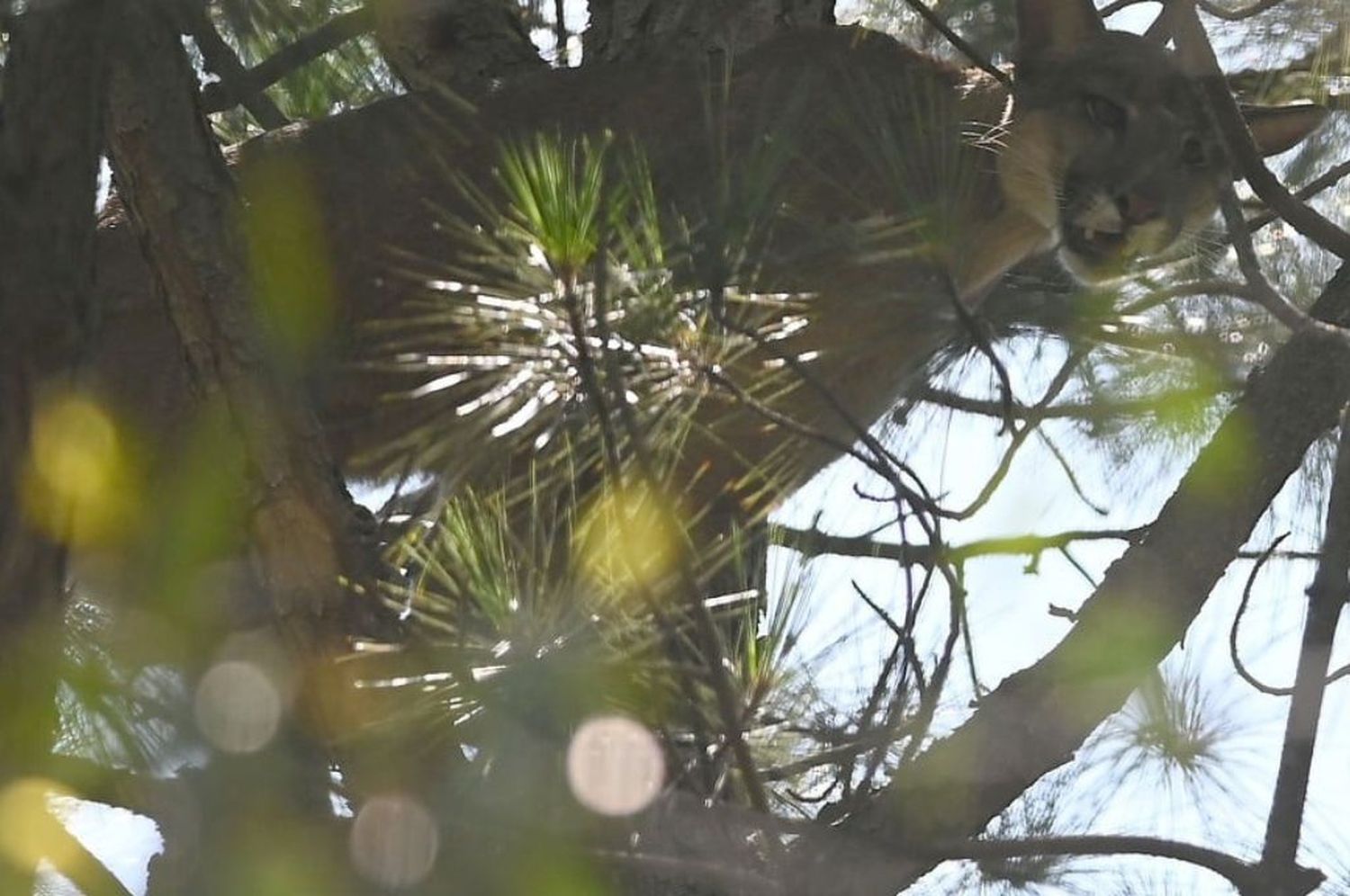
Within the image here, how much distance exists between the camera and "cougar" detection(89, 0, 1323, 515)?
135 inches

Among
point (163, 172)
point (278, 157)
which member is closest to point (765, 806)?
point (163, 172)

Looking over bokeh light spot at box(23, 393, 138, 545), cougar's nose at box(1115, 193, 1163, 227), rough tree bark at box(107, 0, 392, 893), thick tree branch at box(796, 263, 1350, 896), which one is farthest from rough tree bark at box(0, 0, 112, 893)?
cougar's nose at box(1115, 193, 1163, 227)

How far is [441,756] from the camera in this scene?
2271 millimetres

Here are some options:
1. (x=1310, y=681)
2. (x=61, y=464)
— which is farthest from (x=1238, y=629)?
(x=61, y=464)

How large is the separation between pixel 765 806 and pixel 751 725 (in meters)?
0.10

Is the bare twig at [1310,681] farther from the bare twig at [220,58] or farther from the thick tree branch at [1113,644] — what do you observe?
the bare twig at [220,58]

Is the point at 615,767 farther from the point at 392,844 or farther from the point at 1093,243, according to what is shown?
the point at 1093,243

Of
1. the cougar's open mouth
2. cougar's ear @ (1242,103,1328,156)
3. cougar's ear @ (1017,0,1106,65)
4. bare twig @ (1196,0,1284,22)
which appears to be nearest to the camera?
bare twig @ (1196,0,1284,22)

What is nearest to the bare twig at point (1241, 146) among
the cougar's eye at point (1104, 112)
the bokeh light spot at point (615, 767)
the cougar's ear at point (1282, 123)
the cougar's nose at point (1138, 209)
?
the cougar's ear at point (1282, 123)

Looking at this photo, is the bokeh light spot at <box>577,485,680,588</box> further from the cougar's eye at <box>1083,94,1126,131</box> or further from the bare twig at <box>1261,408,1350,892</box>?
the cougar's eye at <box>1083,94,1126,131</box>

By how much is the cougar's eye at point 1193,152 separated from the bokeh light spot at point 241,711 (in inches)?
66.1

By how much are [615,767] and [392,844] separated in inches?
17.8

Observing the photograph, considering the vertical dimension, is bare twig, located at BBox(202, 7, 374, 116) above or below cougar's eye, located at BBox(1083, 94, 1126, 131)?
below

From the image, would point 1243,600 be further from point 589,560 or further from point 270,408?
point 270,408
